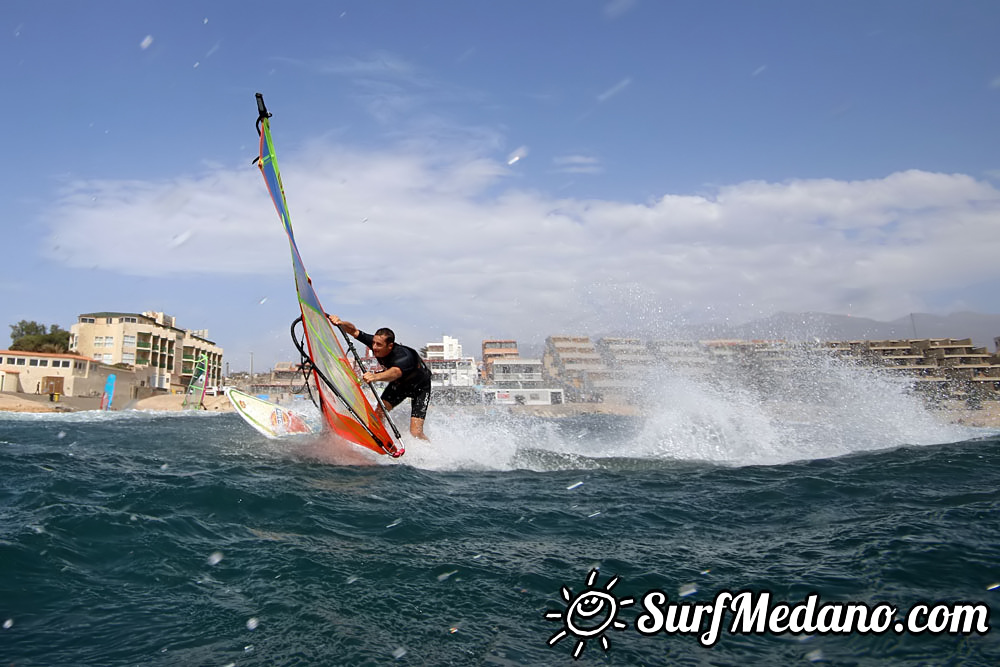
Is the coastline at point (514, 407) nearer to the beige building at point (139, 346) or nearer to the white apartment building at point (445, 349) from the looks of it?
the beige building at point (139, 346)

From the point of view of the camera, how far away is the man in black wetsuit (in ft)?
29.0

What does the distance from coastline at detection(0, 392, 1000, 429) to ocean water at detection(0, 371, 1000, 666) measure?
1303 inches

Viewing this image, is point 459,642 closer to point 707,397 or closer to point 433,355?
point 707,397

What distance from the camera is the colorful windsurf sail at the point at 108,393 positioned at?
188 ft

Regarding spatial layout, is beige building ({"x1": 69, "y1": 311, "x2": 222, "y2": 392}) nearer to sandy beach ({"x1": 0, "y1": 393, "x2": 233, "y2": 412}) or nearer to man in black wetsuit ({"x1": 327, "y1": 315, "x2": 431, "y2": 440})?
→ sandy beach ({"x1": 0, "y1": 393, "x2": 233, "y2": 412})

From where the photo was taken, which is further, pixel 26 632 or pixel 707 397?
pixel 707 397

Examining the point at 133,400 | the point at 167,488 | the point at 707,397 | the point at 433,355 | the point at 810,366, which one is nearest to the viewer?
the point at 167,488

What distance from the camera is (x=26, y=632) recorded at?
2.82 metres

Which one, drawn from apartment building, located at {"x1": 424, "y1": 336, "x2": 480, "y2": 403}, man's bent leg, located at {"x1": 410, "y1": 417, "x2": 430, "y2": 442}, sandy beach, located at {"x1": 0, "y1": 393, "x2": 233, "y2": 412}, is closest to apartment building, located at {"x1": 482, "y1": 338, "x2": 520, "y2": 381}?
apartment building, located at {"x1": 424, "y1": 336, "x2": 480, "y2": 403}

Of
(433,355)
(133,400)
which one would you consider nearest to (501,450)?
(133,400)

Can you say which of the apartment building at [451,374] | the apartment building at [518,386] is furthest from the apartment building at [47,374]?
the apartment building at [518,386]

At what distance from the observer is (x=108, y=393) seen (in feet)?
193

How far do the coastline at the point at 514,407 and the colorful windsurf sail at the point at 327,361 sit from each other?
105 feet

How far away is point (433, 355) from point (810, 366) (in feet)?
318
